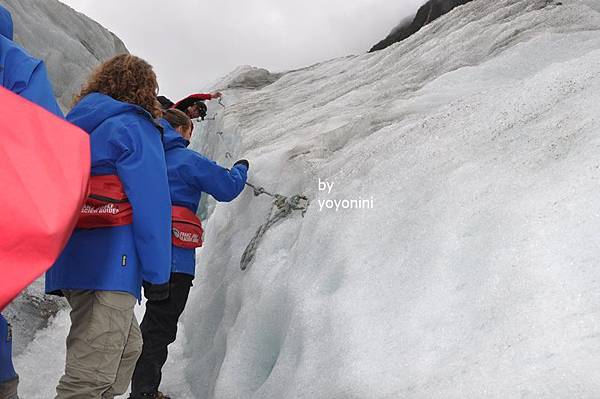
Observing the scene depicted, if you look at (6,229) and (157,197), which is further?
(157,197)

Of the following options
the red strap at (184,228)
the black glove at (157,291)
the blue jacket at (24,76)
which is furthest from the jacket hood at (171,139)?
the blue jacket at (24,76)

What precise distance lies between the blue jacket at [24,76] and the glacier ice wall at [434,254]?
1511mm

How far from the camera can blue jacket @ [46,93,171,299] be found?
2338 millimetres

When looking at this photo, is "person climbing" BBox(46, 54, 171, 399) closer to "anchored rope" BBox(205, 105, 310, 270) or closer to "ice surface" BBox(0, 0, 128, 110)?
"anchored rope" BBox(205, 105, 310, 270)

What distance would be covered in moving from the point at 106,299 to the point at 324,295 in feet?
3.54

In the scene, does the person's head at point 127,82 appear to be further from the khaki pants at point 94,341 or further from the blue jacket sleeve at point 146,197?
the khaki pants at point 94,341

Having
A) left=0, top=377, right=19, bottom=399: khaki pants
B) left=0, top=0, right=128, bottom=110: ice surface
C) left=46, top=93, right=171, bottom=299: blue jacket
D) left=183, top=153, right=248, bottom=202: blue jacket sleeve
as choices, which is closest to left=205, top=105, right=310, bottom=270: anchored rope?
left=183, top=153, right=248, bottom=202: blue jacket sleeve

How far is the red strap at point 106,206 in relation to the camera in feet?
7.65

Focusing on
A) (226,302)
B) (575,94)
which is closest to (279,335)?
(226,302)

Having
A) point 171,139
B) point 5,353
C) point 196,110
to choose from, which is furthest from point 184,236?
point 196,110

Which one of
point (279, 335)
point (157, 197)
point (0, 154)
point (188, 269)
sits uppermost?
point (0, 154)

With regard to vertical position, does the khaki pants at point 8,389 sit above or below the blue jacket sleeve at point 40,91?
below

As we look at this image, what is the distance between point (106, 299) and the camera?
233 cm

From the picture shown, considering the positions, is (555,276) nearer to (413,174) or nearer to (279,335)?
(413,174)
